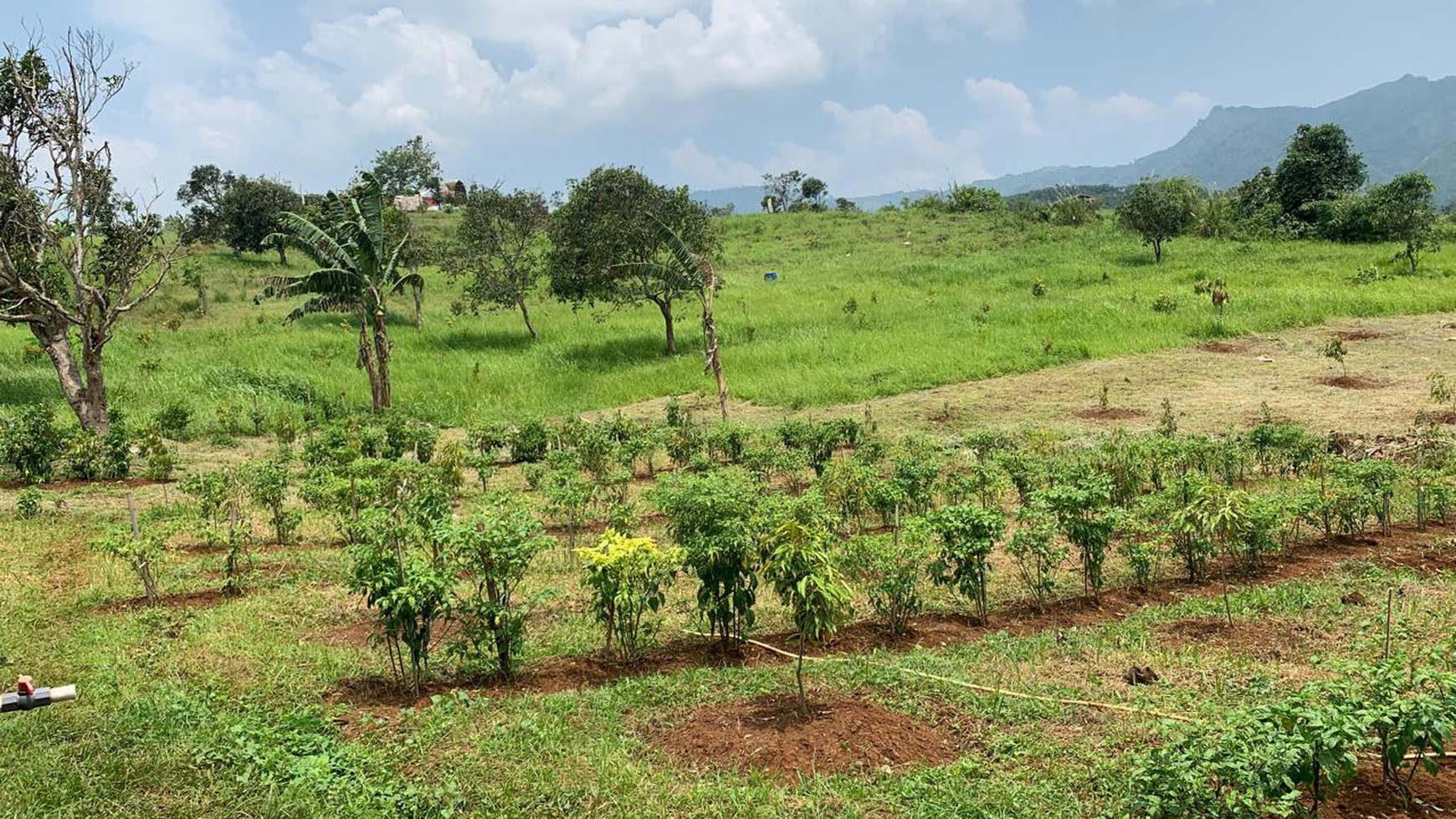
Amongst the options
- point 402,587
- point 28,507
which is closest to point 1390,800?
point 402,587

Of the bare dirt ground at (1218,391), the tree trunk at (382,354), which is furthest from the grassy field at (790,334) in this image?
the tree trunk at (382,354)

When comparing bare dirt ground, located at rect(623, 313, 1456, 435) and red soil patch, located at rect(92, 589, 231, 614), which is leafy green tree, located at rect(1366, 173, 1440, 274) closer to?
bare dirt ground, located at rect(623, 313, 1456, 435)

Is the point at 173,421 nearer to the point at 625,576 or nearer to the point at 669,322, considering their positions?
the point at 669,322

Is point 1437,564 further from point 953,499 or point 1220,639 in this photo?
Result: point 953,499

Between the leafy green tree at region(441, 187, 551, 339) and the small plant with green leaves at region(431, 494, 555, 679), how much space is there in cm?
2564

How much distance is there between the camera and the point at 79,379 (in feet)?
65.7

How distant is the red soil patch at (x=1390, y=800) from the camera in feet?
14.3

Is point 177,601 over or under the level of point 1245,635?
over

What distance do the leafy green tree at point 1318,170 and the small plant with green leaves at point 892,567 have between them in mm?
46510

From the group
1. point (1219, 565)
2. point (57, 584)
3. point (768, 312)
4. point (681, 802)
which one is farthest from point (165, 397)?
point (1219, 565)

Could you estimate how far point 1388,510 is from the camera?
33.9ft

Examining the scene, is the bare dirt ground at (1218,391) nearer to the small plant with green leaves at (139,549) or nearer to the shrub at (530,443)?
the shrub at (530,443)

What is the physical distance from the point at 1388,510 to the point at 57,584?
647 inches

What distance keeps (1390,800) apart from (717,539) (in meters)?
4.54
